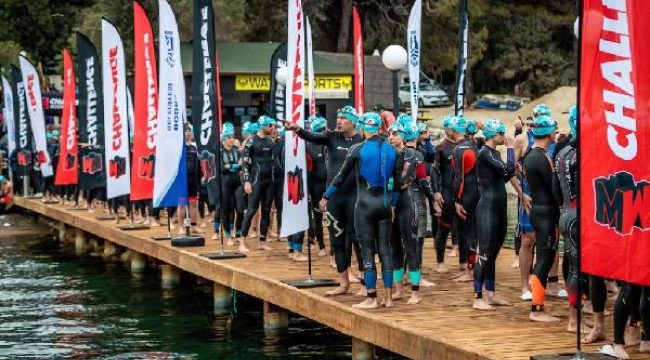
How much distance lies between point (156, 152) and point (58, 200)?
14.8m

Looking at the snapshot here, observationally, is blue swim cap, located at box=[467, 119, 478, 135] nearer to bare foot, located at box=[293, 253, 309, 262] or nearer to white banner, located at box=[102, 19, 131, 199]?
bare foot, located at box=[293, 253, 309, 262]

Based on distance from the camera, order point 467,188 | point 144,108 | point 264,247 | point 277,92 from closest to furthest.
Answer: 1. point 467,188
2. point 264,247
3. point 144,108
4. point 277,92

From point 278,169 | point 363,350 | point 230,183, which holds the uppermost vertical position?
point 278,169

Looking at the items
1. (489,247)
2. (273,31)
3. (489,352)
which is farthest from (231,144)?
Answer: (273,31)

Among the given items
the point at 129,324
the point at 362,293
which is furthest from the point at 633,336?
the point at 129,324

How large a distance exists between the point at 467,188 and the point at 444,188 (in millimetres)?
1791

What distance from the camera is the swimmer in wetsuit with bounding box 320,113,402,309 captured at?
40.7 ft

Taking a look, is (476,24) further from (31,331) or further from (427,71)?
(31,331)

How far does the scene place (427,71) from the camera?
63062mm

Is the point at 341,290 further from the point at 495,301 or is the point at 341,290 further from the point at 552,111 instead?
the point at 552,111

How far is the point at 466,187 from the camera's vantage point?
1441cm

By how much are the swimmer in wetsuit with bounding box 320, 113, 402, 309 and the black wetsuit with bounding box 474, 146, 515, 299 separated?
0.85 meters

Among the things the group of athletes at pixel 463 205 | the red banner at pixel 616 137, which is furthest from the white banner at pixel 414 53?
the red banner at pixel 616 137

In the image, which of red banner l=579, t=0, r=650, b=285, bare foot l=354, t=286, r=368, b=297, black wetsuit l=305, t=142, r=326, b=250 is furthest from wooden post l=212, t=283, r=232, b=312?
red banner l=579, t=0, r=650, b=285
